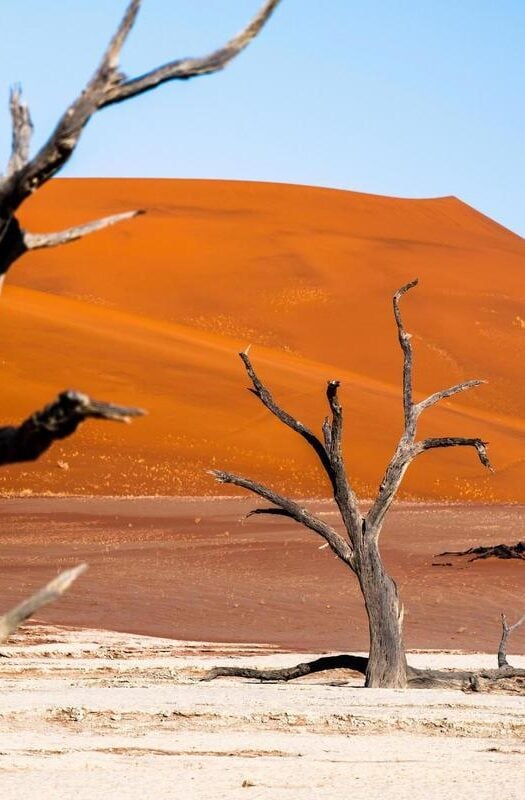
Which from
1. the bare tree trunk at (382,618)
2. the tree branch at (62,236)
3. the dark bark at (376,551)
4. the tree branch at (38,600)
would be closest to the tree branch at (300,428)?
the dark bark at (376,551)

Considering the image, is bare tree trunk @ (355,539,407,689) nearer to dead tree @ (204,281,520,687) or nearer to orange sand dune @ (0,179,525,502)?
dead tree @ (204,281,520,687)

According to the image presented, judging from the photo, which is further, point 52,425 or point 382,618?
point 382,618

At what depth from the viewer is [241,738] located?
8.71 m

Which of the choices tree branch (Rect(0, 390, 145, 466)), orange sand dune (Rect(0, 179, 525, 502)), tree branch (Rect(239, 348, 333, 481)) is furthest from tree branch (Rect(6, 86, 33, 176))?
orange sand dune (Rect(0, 179, 525, 502))

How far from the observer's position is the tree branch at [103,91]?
12.4 feet

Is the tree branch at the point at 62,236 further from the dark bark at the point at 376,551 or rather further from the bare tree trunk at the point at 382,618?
the bare tree trunk at the point at 382,618

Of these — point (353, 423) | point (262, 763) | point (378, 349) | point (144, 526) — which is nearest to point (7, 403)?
point (353, 423)

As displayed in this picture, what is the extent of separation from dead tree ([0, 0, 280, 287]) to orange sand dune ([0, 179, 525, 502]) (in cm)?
2600

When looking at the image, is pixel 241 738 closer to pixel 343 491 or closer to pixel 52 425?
pixel 343 491

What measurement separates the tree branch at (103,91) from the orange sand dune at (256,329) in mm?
26041

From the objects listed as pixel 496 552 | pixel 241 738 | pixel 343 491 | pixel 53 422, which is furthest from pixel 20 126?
pixel 496 552

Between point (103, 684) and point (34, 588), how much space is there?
709 centimetres

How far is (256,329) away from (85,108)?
50774 mm

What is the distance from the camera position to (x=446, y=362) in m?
51.4
